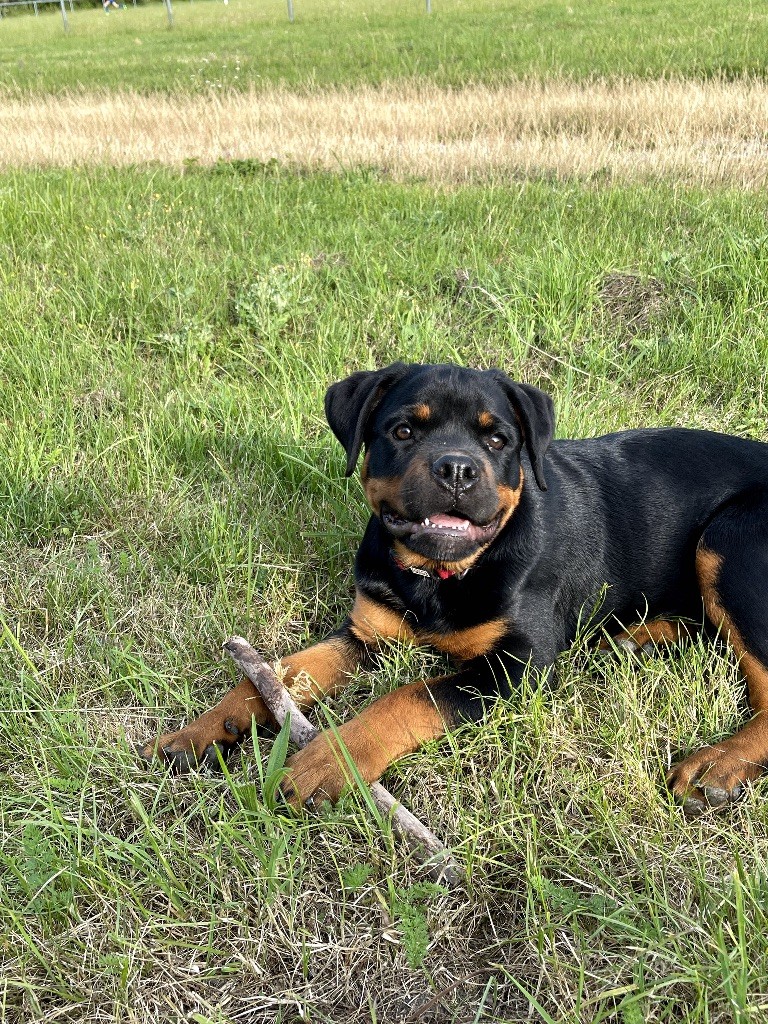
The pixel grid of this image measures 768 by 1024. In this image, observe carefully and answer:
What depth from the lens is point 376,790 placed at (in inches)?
90.1

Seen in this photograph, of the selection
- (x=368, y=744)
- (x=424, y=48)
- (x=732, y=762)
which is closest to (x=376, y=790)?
(x=368, y=744)

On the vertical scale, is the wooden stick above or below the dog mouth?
below

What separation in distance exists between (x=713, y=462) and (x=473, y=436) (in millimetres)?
994

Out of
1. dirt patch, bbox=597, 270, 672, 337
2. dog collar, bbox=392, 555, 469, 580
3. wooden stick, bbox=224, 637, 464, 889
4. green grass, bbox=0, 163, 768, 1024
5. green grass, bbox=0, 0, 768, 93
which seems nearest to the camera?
green grass, bbox=0, 163, 768, 1024

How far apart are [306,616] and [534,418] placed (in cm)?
120

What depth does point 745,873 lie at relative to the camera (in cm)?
200

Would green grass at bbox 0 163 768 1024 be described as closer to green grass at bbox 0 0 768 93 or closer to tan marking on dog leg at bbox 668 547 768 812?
tan marking on dog leg at bbox 668 547 768 812

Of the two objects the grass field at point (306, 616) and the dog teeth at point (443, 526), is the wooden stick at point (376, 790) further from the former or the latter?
the dog teeth at point (443, 526)

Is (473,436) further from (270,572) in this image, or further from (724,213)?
(724,213)

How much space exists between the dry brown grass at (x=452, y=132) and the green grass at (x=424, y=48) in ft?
5.31

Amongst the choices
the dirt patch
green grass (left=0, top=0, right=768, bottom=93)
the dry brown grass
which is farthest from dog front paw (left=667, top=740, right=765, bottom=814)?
green grass (left=0, top=0, right=768, bottom=93)

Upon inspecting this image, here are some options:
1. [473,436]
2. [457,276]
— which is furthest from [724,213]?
[473,436]

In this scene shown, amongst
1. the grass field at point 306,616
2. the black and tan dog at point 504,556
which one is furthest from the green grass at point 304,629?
the black and tan dog at point 504,556

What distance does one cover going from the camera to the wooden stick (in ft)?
7.10
